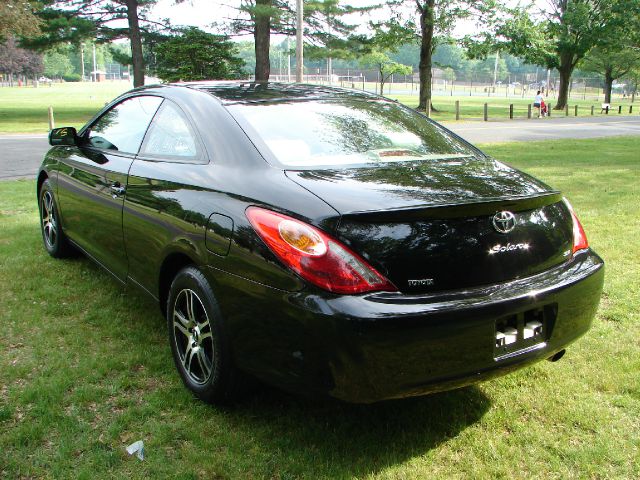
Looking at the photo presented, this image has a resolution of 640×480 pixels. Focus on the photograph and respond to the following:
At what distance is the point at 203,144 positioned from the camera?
3.24 metres

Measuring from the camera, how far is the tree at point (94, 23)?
30.3 m

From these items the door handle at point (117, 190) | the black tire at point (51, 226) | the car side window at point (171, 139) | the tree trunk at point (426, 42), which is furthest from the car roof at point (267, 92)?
the tree trunk at point (426, 42)

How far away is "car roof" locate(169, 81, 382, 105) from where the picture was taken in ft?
11.7

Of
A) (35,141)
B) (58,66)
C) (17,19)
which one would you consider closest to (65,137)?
(35,141)

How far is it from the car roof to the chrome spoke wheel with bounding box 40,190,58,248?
2.17 m

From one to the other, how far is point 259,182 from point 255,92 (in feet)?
3.74

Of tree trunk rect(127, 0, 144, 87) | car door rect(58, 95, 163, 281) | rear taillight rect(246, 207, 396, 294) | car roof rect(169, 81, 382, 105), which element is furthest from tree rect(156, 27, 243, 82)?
rear taillight rect(246, 207, 396, 294)

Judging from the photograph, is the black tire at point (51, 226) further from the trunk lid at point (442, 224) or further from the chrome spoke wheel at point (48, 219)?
the trunk lid at point (442, 224)

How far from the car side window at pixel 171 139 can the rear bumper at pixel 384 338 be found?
99 centimetres

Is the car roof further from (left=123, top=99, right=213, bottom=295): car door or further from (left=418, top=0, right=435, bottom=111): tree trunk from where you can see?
(left=418, top=0, right=435, bottom=111): tree trunk

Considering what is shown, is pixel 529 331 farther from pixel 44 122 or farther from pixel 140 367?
pixel 44 122

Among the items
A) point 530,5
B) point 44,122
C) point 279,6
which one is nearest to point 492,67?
point 530,5

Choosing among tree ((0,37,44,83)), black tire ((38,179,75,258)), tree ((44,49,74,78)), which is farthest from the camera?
tree ((44,49,74,78))

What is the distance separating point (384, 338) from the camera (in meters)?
2.32
